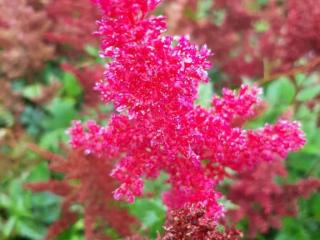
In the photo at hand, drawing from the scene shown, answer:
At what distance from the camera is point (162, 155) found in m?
1.57

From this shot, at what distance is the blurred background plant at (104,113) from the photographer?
7.51ft

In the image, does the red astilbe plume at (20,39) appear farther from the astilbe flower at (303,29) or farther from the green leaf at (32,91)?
the astilbe flower at (303,29)

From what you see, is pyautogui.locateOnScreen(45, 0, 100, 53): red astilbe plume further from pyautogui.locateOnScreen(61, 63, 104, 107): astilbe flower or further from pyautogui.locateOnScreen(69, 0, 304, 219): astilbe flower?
pyautogui.locateOnScreen(69, 0, 304, 219): astilbe flower

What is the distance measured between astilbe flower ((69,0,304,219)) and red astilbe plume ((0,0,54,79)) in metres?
1.45

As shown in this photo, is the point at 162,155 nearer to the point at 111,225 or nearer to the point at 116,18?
the point at 116,18

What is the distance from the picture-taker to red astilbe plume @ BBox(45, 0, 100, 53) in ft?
10.1

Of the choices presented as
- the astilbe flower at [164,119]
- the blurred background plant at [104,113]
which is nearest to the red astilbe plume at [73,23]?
the blurred background plant at [104,113]

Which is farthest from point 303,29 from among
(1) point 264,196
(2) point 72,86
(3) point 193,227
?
(3) point 193,227

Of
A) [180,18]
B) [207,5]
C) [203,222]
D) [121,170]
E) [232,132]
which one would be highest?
[207,5]

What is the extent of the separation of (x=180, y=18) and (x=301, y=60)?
607mm

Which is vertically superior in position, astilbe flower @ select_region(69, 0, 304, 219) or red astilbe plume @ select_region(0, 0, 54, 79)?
red astilbe plume @ select_region(0, 0, 54, 79)

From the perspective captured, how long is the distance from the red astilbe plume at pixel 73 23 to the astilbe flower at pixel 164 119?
146 cm

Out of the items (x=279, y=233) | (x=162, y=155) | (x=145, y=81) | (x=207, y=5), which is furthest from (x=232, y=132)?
(x=207, y=5)

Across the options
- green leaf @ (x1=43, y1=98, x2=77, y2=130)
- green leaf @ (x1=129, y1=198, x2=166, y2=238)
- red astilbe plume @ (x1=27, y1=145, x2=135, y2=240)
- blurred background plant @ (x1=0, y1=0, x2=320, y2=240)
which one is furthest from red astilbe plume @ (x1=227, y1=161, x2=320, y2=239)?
green leaf @ (x1=43, y1=98, x2=77, y2=130)
